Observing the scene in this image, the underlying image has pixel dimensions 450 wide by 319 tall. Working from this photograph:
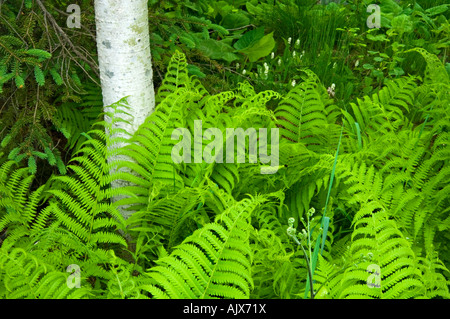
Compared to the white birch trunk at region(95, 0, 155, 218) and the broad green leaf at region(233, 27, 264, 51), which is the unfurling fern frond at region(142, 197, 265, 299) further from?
the broad green leaf at region(233, 27, 264, 51)

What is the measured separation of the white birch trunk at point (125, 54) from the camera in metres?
2.02

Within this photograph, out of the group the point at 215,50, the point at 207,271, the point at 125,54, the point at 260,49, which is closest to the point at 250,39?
the point at 260,49

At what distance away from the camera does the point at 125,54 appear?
6.89ft

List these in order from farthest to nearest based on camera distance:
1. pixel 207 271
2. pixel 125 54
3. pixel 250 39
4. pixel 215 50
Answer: pixel 250 39, pixel 215 50, pixel 125 54, pixel 207 271

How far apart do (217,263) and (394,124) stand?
1.64 m

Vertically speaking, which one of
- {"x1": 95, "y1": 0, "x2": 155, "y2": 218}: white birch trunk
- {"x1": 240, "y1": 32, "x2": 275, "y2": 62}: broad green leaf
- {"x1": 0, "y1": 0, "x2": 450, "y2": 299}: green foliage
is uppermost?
{"x1": 95, "y1": 0, "x2": 155, "y2": 218}: white birch trunk

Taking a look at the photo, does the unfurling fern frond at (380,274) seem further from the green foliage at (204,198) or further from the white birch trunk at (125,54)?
the white birch trunk at (125,54)

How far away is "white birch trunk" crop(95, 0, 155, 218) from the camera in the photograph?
2.02 meters

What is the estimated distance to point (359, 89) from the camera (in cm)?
352

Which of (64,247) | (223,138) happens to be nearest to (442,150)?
(223,138)

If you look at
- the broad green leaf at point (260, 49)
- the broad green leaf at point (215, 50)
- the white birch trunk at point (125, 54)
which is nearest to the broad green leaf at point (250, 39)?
the broad green leaf at point (260, 49)

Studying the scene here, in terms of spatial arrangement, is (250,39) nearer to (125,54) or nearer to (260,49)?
(260,49)

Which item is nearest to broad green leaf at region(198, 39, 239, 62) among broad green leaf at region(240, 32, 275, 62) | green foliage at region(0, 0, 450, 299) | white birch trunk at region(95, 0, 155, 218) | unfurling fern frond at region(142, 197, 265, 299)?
broad green leaf at region(240, 32, 275, 62)
